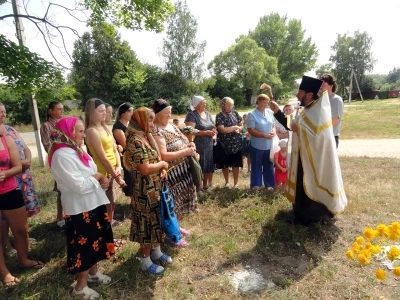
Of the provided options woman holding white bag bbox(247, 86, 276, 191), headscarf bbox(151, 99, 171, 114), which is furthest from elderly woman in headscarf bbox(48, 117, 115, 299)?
woman holding white bag bbox(247, 86, 276, 191)

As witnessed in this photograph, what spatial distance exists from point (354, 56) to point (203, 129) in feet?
182

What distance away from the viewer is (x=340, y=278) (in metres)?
2.77

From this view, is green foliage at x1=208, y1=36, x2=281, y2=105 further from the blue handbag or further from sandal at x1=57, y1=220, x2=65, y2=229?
the blue handbag

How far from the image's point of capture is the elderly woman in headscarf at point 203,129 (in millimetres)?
4723

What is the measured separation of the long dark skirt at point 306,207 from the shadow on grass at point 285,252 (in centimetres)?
14

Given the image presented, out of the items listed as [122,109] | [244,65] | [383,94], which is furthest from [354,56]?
[122,109]

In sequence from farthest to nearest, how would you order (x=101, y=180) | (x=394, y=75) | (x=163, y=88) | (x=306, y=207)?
(x=394, y=75), (x=163, y=88), (x=306, y=207), (x=101, y=180)

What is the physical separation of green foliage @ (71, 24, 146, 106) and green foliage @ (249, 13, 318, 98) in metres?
25.9

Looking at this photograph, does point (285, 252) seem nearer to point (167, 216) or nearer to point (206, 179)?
point (167, 216)

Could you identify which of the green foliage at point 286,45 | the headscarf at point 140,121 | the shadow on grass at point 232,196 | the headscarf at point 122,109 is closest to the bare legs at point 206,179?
the shadow on grass at point 232,196

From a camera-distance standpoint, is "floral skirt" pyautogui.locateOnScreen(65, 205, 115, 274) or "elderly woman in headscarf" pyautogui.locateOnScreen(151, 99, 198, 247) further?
"elderly woman in headscarf" pyautogui.locateOnScreen(151, 99, 198, 247)

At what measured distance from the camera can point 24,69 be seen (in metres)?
4.60

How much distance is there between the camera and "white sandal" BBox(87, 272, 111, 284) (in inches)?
110

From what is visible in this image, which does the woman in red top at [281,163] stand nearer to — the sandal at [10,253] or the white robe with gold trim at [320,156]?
the white robe with gold trim at [320,156]
